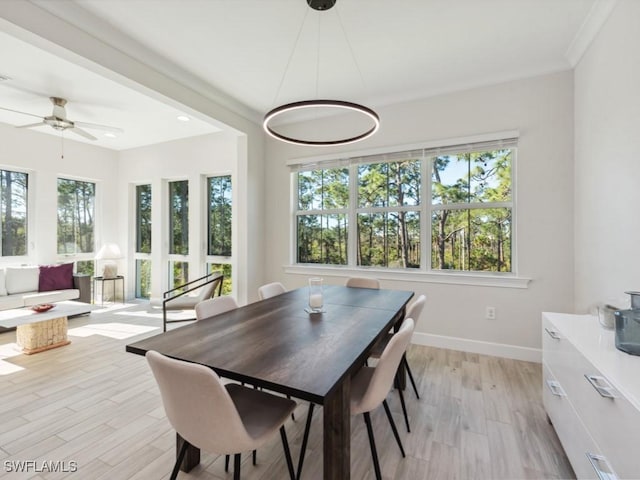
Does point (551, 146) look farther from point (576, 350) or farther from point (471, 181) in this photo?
point (576, 350)

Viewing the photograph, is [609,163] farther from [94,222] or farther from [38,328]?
[94,222]

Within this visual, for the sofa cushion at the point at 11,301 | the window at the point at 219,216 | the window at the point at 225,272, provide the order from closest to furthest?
the sofa cushion at the point at 11,301 → the window at the point at 225,272 → the window at the point at 219,216

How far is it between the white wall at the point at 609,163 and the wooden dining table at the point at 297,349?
1472 millimetres

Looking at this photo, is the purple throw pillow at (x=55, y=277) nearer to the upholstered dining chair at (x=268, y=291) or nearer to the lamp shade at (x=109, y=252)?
the lamp shade at (x=109, y=252)

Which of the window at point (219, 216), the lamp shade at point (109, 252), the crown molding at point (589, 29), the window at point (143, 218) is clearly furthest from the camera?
the window at point (143, 218)

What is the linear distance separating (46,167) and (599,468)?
22.5 ft

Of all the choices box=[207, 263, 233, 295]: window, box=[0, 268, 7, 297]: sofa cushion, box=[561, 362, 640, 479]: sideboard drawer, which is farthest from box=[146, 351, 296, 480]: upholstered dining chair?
box=[0, 268, 7, 297]: sofa cushion

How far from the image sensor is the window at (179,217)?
5.19 meters

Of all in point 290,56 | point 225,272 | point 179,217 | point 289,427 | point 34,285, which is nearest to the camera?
point 289,427

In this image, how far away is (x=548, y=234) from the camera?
9.25ft

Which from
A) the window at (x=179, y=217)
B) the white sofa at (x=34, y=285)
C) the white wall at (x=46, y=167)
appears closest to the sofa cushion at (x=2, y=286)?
the white sofa at (x=34, y=285)

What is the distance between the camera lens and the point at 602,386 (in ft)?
3.84

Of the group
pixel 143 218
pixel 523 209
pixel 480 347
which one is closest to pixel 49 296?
pixel 143 218

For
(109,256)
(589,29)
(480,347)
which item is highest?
(589,29)
